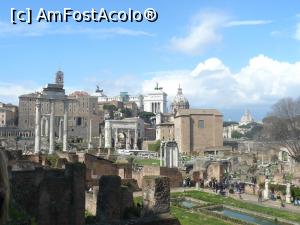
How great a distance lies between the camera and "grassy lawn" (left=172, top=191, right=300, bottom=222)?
833 inches

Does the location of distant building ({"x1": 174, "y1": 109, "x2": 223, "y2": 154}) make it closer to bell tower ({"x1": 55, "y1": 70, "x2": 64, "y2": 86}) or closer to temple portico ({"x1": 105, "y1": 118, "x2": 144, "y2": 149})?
temple portico ({"x1": 105, "y1": 118, "x2": 144, "y2": 149})

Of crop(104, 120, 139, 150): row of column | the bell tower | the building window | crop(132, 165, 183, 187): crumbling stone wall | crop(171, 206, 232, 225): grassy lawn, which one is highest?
the bell tower

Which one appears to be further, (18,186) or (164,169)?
(164,169)

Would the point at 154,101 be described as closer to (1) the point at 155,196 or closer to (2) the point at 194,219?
(2) the point at 194,219

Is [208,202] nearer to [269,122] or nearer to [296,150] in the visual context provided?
[296,150]

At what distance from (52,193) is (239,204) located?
535 inches

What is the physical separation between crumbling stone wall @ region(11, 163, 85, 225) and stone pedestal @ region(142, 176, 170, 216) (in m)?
2.75

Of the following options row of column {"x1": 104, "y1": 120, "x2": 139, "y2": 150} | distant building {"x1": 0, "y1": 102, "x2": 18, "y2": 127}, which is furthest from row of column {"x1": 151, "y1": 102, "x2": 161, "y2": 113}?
row of column {"x1": 104, "y1": 120, "x2": 139, "y2": 150}

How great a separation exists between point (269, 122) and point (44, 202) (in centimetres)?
5361

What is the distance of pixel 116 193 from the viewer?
12820 mm

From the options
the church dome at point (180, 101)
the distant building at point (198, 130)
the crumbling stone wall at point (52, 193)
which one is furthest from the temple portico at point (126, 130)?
the crumbling stone wall at point (52, 193)

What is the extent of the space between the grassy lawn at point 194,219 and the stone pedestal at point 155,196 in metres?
7.09

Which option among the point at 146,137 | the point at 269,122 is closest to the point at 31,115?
the point at 146,137

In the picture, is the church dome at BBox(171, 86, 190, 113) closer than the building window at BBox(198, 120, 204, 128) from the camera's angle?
No
